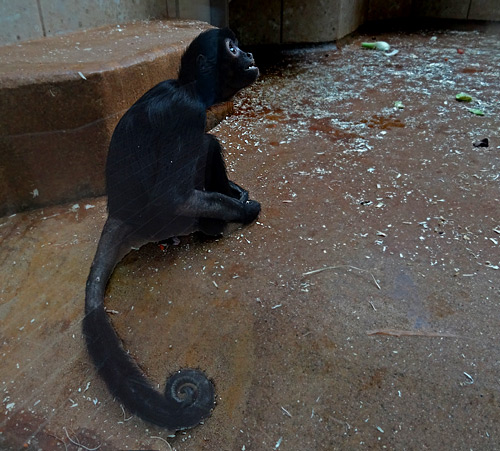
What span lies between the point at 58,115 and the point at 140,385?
0.95m

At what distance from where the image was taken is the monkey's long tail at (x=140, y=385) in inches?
33.7

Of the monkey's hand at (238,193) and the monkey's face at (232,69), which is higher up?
the monkey's face at (232,69)

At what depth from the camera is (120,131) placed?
1053mm

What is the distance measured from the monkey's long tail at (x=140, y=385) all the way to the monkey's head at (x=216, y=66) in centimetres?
58

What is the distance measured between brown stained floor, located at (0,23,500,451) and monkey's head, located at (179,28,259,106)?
1.39ft

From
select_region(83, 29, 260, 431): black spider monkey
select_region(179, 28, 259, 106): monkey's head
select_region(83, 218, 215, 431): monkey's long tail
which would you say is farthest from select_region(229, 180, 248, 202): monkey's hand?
select_region(83, 218, 215, 431): monkey's long tail

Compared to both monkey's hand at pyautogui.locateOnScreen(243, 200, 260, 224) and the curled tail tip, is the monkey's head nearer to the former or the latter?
monkey's hand at pyautogui.locateOnScreen(243, 200, 260, 224)

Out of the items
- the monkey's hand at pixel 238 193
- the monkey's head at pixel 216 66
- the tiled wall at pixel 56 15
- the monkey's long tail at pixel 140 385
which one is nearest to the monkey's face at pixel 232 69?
the monkey's head at pixel 216 66

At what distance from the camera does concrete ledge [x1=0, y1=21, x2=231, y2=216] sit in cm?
140

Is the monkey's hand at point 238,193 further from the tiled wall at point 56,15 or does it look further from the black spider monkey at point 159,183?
the tiled wall at point 56,15

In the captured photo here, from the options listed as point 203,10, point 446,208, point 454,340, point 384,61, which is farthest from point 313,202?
point 384,61

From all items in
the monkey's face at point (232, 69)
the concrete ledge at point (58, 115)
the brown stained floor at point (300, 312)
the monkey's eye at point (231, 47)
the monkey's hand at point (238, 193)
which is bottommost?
the brown stained floor at point (300, 312)

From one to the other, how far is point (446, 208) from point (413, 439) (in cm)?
97

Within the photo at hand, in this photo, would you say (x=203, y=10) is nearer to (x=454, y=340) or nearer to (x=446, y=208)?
(x=446, y=208)
